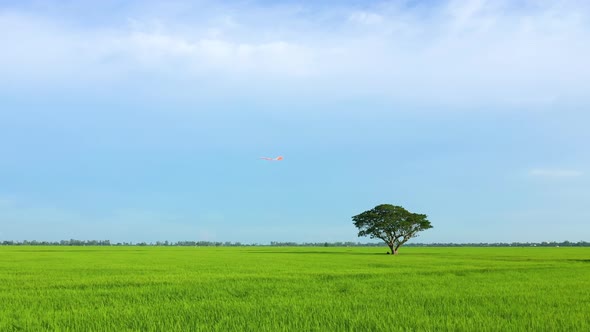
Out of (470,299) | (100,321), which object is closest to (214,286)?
(100,321)

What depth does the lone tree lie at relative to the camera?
7088 cm

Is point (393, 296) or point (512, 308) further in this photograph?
point (393, 296)

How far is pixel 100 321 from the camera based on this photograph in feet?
37.4

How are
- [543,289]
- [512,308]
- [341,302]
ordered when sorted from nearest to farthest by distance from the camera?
[512,308], [341,302], [543,289]

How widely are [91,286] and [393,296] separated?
1182cm

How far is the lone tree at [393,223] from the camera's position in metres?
70.9

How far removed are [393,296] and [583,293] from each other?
714 centimetres

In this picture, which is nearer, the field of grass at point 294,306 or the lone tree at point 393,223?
the field of grass at point 294,306

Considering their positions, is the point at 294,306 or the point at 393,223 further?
the point at 393,223

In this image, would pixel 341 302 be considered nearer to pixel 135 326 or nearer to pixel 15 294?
pixel 135 326

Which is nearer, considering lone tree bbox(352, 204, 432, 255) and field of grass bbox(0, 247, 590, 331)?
field of grass bbox(0, 247, 590, 331)

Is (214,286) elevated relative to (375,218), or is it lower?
lower

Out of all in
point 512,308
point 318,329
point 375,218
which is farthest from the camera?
point 375,218

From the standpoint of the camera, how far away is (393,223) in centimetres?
7081
